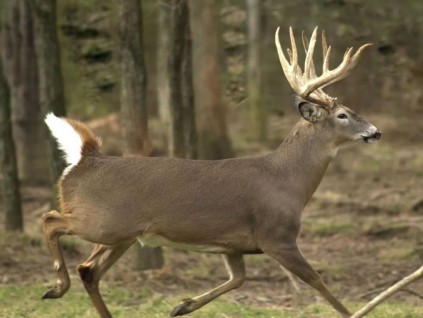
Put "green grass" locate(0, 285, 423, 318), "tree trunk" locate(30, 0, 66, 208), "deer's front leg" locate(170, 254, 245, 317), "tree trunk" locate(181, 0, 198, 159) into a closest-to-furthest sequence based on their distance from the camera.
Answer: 1. "deer's front leg" locate(170, 254, 245, 317)
2. "green grass" locate(0, 285, 423, 318)
3. "tree trunk" locate(30, 0, 66, 208)
4. "tree trunk" locate(181, 0, 198, 159)

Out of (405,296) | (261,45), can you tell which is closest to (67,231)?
(405,296)

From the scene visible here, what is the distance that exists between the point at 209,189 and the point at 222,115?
10.1 meters

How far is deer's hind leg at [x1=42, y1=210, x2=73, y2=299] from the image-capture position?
813 cm

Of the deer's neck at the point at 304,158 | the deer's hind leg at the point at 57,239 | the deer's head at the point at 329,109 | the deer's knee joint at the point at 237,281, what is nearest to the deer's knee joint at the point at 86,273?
the deer's hind leg at the point at 57,239

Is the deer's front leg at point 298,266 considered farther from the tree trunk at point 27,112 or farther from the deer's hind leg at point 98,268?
the tree trunk at point 27,112

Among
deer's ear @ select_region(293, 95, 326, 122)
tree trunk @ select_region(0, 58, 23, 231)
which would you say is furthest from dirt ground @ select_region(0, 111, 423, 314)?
deer's ear @ select_region(293, 95, 326, 122)

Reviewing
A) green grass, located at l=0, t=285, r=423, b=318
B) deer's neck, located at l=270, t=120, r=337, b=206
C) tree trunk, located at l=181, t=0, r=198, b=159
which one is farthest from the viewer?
tree trunk, located at l=181, t=0, r=198, b=159

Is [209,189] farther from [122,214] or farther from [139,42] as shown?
[139,42]

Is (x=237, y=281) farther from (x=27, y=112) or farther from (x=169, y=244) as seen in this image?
(x=27, y=112)

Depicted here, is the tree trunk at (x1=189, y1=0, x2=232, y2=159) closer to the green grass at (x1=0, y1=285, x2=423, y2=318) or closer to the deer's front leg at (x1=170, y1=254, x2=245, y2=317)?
the green grass at (x1=0, y1=285, x2=423, y2=318)

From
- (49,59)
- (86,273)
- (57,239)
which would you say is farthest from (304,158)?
(49,59)

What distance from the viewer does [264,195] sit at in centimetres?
824

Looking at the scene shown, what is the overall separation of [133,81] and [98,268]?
9.15 feet

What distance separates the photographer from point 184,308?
8.34 metres
